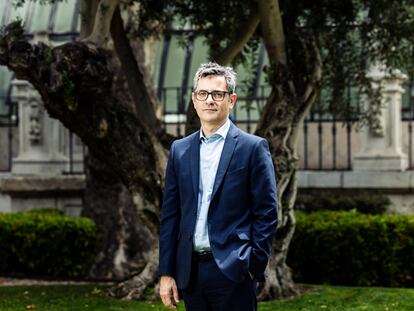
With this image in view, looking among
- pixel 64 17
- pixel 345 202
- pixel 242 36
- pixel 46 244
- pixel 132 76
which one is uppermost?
A: pixel 64 17

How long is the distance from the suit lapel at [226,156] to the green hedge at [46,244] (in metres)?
8.32

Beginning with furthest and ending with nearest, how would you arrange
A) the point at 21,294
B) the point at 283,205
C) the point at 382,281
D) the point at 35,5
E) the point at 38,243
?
the point at 35,5 < the point at 38,243 < the point at 382,281 < the point at 21,294 < the point at 283,205

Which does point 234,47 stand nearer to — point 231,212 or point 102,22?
point 102,22

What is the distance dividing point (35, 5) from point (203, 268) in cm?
1435

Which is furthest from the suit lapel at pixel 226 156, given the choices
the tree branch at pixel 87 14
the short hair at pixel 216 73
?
the tree branch at pixel 87 14

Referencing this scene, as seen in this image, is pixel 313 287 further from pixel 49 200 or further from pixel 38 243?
pixel 49 200

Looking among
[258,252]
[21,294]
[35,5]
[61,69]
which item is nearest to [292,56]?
[61,69]

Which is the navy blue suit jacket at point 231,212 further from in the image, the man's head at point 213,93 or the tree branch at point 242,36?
the tree branch at point 242,36

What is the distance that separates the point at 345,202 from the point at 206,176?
9238 millimetres

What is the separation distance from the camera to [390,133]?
47.8 feet

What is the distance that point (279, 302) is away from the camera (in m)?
9.79

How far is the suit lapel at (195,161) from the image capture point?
4.98m

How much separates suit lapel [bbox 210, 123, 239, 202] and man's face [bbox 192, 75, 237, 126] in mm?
98

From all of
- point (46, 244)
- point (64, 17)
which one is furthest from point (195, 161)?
point (64, 17)
